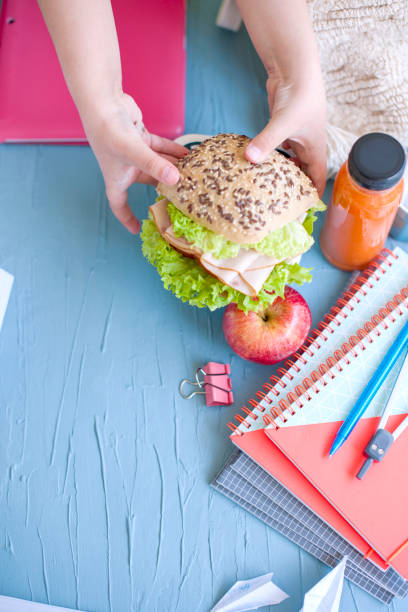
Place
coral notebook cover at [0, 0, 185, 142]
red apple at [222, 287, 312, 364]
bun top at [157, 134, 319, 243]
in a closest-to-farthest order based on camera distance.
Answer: bun top at [157, 134, 319, 243], red apple at [222, 287, 312, 364], coral notebook cover at [0, 0, 185, 142]

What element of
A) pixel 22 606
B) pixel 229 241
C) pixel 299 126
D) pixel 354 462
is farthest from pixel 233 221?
pixel 22 606

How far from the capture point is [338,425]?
82 centimetres

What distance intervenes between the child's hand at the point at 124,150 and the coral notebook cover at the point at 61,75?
0.16 metres

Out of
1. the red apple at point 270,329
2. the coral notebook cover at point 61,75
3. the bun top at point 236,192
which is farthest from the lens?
the coral notebook cover at point 61,75

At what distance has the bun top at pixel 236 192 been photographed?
0.75m

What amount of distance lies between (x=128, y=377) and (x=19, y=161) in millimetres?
507

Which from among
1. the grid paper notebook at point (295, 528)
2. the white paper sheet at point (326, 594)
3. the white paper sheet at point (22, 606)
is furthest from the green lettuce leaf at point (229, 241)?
the white paper sheet at point (22, 606)

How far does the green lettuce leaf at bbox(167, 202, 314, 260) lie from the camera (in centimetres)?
77

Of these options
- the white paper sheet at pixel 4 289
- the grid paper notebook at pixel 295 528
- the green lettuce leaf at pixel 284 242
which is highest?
the green lettuce leaf at pixel 284 242

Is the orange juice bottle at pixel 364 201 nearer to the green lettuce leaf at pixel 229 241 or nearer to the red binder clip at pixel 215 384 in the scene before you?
the green lettuce leaf at pixel 229 241

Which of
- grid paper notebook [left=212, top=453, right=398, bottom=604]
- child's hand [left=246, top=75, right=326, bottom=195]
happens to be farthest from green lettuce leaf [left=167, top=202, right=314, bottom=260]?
grid paper notebook [left=212, top=453, right=398, bottom=604]

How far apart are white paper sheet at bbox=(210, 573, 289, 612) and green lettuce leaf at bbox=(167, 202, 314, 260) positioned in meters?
0.50

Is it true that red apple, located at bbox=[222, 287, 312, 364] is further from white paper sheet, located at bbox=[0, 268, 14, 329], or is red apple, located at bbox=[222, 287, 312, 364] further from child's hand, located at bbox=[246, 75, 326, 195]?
white paper sheet, located at bbox=[0, 268, 14, 329]

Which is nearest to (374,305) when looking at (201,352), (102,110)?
(201,352)
